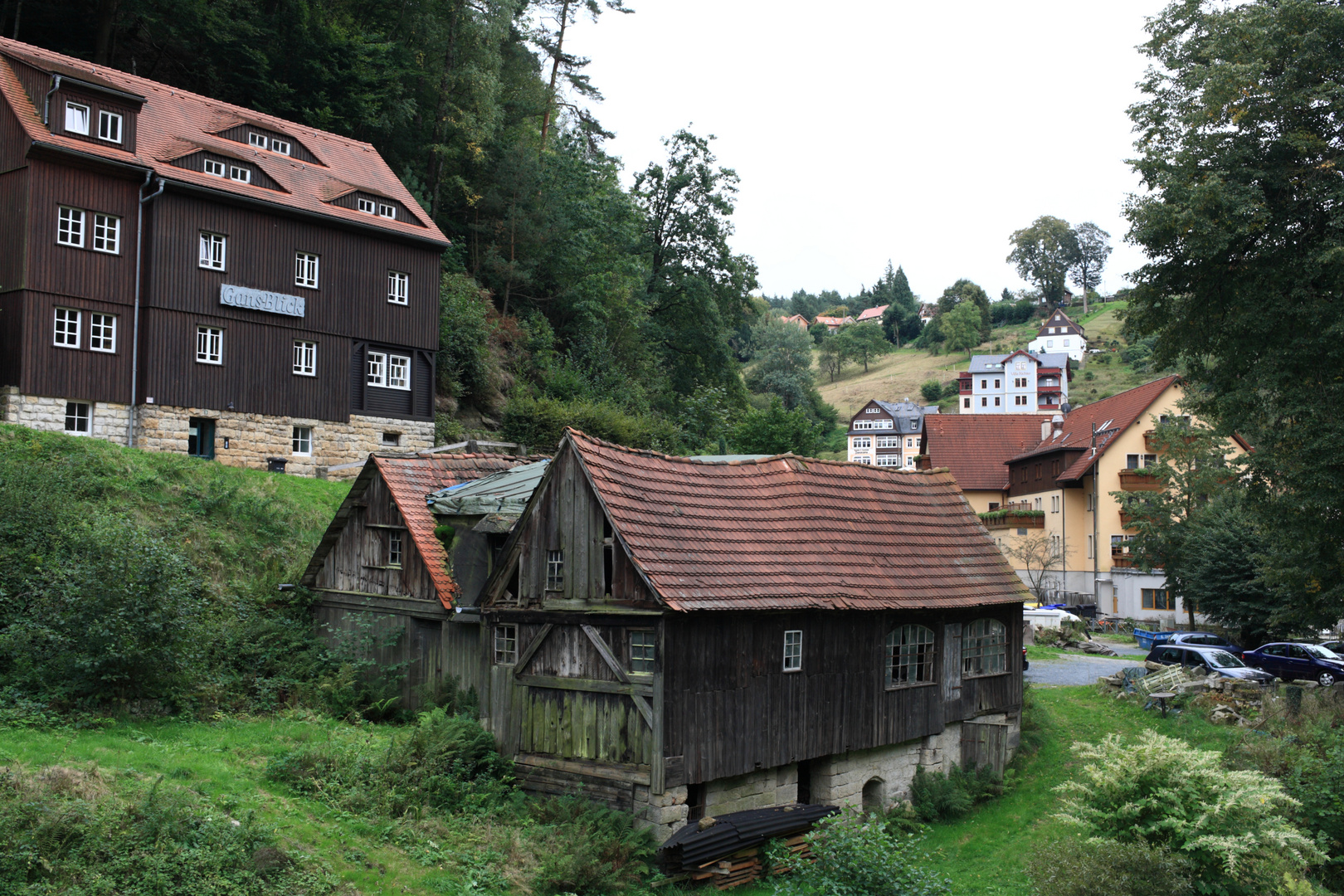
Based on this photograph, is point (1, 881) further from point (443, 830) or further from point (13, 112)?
point (13, 112)

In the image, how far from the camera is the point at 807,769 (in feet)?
62.6

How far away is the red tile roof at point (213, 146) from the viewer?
27547 millimetres

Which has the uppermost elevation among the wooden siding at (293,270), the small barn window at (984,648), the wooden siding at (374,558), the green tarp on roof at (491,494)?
the wooden siding at (293,270)

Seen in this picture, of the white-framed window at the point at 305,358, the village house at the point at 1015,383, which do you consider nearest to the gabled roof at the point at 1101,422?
the white-framed window at the point at 305,358

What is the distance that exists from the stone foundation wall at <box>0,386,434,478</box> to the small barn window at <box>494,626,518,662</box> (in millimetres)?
8139

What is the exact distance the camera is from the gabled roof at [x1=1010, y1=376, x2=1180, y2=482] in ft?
168

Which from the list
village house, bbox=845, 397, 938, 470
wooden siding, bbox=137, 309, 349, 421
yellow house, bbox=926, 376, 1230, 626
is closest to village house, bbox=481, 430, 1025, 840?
wooden siding, bbox=137, 309, 349, 421

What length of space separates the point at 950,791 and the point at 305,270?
24.8m

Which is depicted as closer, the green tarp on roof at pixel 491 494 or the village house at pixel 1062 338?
the green tarp on roof at pixel 491 494

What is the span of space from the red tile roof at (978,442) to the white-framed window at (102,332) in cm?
4912

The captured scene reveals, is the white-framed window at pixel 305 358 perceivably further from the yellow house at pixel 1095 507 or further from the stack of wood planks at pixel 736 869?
the yellow house at pixel 1095 507

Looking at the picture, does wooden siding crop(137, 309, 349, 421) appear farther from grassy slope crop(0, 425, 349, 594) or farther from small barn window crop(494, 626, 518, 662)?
small barn window crop(494, 626, 518, 662)

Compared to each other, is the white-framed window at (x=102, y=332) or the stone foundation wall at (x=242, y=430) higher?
the white-framed window at (x=102, y=332)

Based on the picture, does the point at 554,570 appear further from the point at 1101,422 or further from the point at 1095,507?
the point at 1101,422
